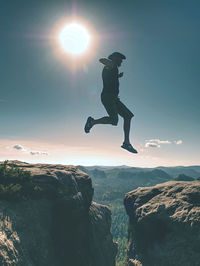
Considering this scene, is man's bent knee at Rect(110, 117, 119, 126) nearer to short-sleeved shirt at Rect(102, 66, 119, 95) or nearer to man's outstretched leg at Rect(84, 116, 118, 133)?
man's outstretched leg at Rect(84, 116, 118, 133)

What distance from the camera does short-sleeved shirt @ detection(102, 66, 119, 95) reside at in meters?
8.76

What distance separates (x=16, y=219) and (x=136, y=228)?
9.68m

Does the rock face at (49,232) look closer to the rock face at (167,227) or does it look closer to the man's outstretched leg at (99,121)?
the rock face at (167,227)

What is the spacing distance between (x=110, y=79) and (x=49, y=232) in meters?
9.67

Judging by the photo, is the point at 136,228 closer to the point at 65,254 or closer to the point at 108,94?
the point at 65,254

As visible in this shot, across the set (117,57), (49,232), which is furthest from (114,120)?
(49,232)

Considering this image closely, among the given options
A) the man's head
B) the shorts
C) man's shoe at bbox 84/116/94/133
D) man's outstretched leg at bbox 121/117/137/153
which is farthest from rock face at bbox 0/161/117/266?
the man's head

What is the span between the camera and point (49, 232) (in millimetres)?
11672

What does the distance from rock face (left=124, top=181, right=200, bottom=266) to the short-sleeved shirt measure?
361 inches

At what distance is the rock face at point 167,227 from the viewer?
11211 millimetres

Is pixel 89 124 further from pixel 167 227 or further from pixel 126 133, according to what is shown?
pixel 167 227

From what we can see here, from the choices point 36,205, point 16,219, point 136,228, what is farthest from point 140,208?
point 16,219

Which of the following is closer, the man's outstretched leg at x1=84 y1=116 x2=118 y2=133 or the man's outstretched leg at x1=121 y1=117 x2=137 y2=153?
the man's outstretched leg at x1=84 y1=116 x2=118 y2=133

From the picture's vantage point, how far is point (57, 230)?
1238 centimetres
